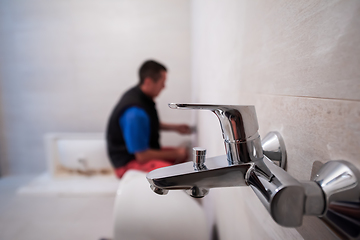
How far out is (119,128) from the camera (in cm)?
121

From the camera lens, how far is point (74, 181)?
1.27 meters

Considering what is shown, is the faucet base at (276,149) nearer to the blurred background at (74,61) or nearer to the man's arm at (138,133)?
Answer: the man's arm at (138,133)

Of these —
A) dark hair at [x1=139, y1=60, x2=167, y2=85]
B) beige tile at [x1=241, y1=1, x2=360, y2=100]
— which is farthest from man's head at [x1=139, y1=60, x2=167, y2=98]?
beige tile at [x1=241, y1=1, x2=360, y2=100]

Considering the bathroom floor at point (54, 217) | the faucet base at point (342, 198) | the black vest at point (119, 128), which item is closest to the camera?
the faucet base at point (342, 198)

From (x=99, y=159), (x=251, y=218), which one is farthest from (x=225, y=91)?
(x=99, y=159)

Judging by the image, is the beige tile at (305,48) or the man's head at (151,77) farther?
the man's head at (151,77)

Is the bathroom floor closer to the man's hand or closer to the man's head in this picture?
the man's hand

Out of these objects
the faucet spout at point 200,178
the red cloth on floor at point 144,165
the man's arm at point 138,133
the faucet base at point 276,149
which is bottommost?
the red cloth on floor at point 144,165

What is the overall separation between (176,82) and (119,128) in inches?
22.8

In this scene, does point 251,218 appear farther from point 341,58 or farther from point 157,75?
point 157,75

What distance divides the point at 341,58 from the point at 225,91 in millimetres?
307

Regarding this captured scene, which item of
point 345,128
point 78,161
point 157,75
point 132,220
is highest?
point 157,75

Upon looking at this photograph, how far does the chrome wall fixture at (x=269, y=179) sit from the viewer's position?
126 millimetres

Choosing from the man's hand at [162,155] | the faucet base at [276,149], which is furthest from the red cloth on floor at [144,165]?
the faucet base at [276,149]
